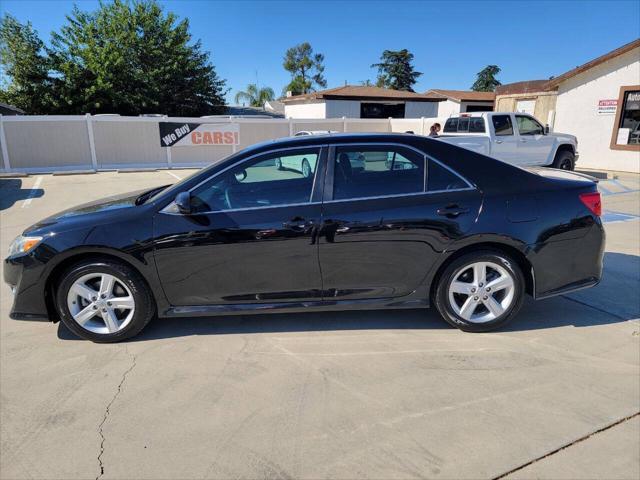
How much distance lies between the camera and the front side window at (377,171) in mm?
3504

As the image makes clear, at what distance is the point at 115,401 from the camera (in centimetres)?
289

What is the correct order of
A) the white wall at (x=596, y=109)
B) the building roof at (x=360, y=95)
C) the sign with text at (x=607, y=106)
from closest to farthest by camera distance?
the white wall at (x=596, y=109)
the sign with text at (x=607, y=106)
the building roof at (x=360, y=95)

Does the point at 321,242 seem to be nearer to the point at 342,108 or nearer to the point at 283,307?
the point at 283,307

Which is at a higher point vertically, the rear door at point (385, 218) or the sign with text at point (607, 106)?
the sign with text at point (607, 106)

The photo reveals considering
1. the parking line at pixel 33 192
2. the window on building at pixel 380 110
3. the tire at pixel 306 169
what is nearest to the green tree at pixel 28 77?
the parking line at pixel 33 192

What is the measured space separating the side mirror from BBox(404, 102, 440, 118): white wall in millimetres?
35768

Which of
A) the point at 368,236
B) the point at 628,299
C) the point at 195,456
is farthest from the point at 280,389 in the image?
the point at 628,299

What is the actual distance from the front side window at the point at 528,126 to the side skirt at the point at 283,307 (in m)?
10.6

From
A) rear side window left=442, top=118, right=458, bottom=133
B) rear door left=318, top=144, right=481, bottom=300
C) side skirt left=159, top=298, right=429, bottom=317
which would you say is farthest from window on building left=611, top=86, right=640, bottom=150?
side skirt left=159, top=298, right=429, bottom=317

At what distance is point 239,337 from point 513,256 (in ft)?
7.68

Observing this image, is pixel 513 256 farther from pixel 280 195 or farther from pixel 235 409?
pixel 235 409

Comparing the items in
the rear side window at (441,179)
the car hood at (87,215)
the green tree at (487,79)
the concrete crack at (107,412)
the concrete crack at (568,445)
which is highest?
the green tree at (487,79)

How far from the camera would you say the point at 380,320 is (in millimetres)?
3959

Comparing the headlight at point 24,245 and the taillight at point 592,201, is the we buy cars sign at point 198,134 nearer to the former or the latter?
the headlight at point 24,245
